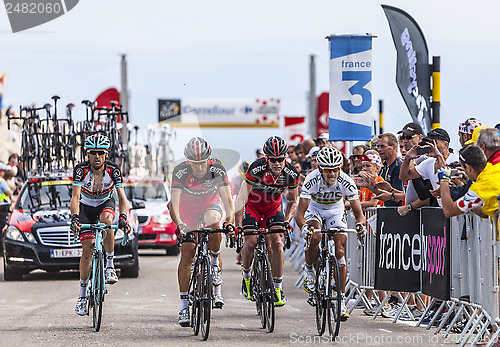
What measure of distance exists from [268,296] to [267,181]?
58.0 inches

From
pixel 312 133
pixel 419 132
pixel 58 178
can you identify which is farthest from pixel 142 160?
pixel 419 132

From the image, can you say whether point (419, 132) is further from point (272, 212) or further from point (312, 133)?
point (312, 133)

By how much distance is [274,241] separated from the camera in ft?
38.0

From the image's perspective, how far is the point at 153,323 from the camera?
11.8m

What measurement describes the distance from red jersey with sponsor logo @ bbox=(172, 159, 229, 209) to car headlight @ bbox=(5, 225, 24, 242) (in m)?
7.23

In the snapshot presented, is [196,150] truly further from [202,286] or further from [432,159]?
[432,159]

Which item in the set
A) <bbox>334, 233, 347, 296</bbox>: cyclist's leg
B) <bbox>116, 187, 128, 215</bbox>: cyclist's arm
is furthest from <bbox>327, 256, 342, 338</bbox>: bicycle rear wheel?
<bbox>116, 187, 128, 215</bbox>: cyclist's arm

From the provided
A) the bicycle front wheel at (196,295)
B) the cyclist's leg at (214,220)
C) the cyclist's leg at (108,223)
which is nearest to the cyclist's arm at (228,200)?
the cyclist's leg at (214,220)

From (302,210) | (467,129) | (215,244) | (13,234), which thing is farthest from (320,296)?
(13,234)

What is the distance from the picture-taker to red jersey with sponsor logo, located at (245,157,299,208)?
37.9 feet

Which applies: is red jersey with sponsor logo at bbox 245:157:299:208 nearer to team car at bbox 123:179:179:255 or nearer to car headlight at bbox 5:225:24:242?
car headlight at bbox 5:225:24:242

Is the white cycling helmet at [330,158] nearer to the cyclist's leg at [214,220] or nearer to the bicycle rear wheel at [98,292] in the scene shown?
the cyclist's leg at [214,220]

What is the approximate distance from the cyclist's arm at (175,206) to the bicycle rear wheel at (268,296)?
1086 millimetres

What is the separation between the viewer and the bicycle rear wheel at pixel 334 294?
33.1 ft
